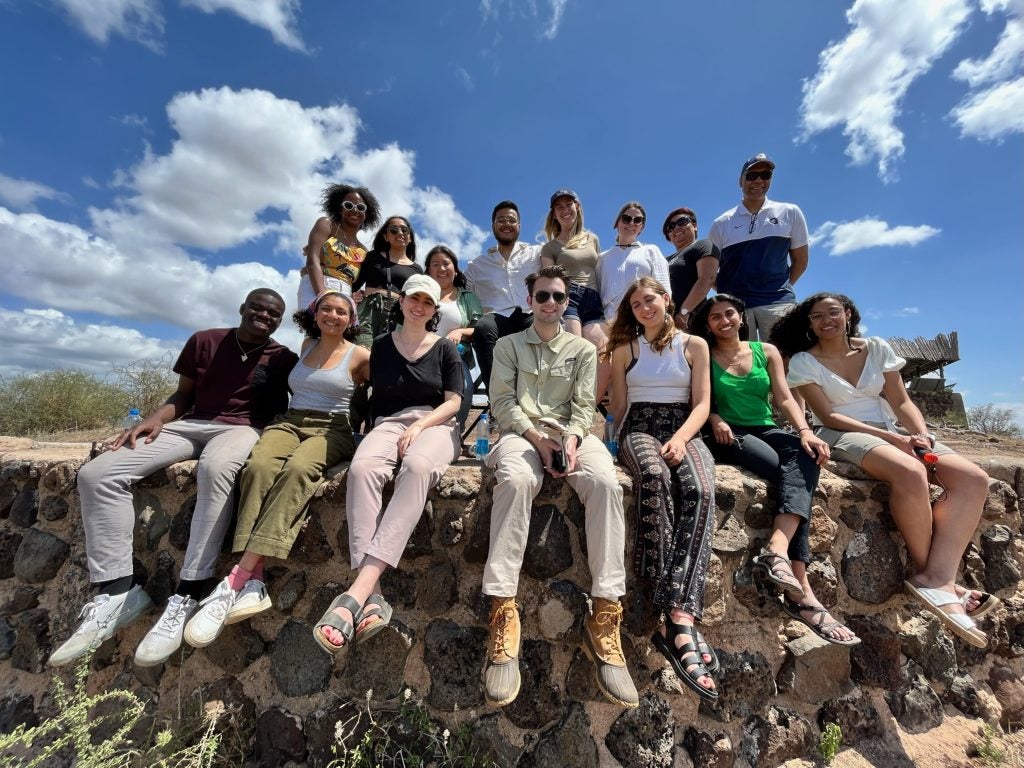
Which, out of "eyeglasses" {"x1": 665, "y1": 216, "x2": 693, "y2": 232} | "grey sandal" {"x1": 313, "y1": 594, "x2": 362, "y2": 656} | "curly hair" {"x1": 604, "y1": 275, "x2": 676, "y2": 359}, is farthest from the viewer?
"eyeglasses" {"x1": 665, "y1": 216, "x2": 693, "y2": 232}

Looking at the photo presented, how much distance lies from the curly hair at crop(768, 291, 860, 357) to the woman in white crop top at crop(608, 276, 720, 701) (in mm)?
995

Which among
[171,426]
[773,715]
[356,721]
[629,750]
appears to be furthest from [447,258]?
[773,715]

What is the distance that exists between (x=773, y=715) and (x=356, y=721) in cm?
219

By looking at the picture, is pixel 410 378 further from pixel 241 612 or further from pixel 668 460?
pixel 668 460

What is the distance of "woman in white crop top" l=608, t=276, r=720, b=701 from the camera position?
2.05 meters

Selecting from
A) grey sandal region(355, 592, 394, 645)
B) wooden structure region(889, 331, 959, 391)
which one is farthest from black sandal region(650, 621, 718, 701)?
wooden structure region(889, 331, 959, 391)

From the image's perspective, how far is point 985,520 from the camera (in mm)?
2885

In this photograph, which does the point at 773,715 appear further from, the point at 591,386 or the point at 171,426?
the point at 171,426

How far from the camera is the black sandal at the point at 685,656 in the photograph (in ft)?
6.09

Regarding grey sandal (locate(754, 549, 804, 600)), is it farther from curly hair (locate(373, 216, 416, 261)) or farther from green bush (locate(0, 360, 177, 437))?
green bush (locate(0, 360, 177, 437))

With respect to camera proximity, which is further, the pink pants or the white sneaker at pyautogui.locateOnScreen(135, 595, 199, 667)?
the pink pants

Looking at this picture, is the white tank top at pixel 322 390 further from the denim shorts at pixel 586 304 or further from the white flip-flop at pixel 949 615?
the white flip-flop at pixel 949 615

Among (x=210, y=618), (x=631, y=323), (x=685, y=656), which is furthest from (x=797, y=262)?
(x=210, y=618)

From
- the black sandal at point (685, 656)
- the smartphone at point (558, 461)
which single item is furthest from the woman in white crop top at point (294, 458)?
the black sandal at point (685, 656)
